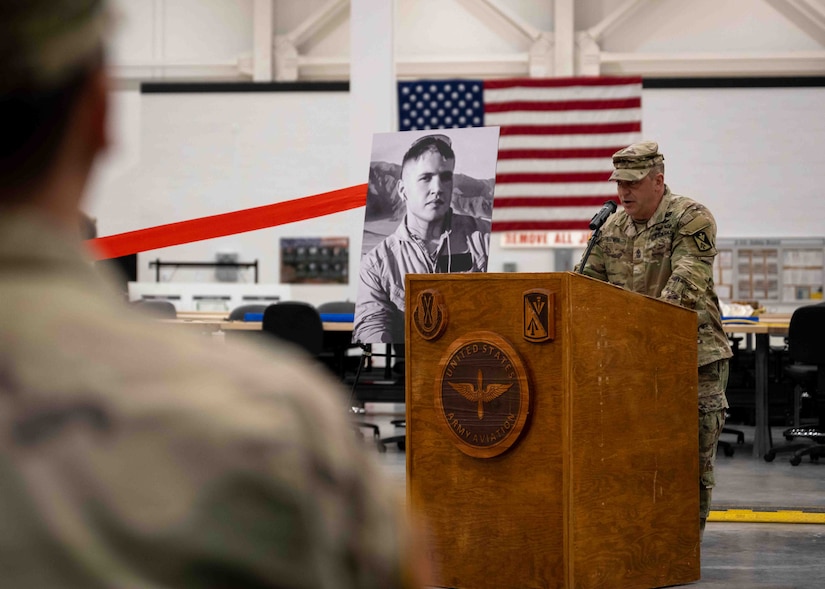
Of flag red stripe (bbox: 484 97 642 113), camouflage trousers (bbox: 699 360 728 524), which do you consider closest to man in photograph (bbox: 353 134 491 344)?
camouflage trousers (bbox: 699 360 728 524)

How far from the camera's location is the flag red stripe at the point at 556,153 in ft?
42.7

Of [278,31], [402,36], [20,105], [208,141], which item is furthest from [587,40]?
[20,105]

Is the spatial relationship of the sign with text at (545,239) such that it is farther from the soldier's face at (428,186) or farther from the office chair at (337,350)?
the soldier's face at (428,186)

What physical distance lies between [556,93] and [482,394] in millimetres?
10655

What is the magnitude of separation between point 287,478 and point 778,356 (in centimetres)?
823

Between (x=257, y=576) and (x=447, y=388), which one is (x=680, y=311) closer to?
(x=447, y=388)

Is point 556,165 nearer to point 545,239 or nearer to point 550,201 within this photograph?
point 550,201

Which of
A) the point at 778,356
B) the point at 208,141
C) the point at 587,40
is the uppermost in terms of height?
the point at 587,40

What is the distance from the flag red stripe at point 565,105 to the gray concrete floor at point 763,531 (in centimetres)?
687

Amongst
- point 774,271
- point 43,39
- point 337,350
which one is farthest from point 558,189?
point 43,39

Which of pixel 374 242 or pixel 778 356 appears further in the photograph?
pixel 778 356

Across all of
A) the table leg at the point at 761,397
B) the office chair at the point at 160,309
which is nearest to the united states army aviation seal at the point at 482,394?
the table leg at the point at 761,397

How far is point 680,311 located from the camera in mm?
3291

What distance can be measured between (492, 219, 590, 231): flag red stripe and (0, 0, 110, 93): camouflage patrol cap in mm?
12631
